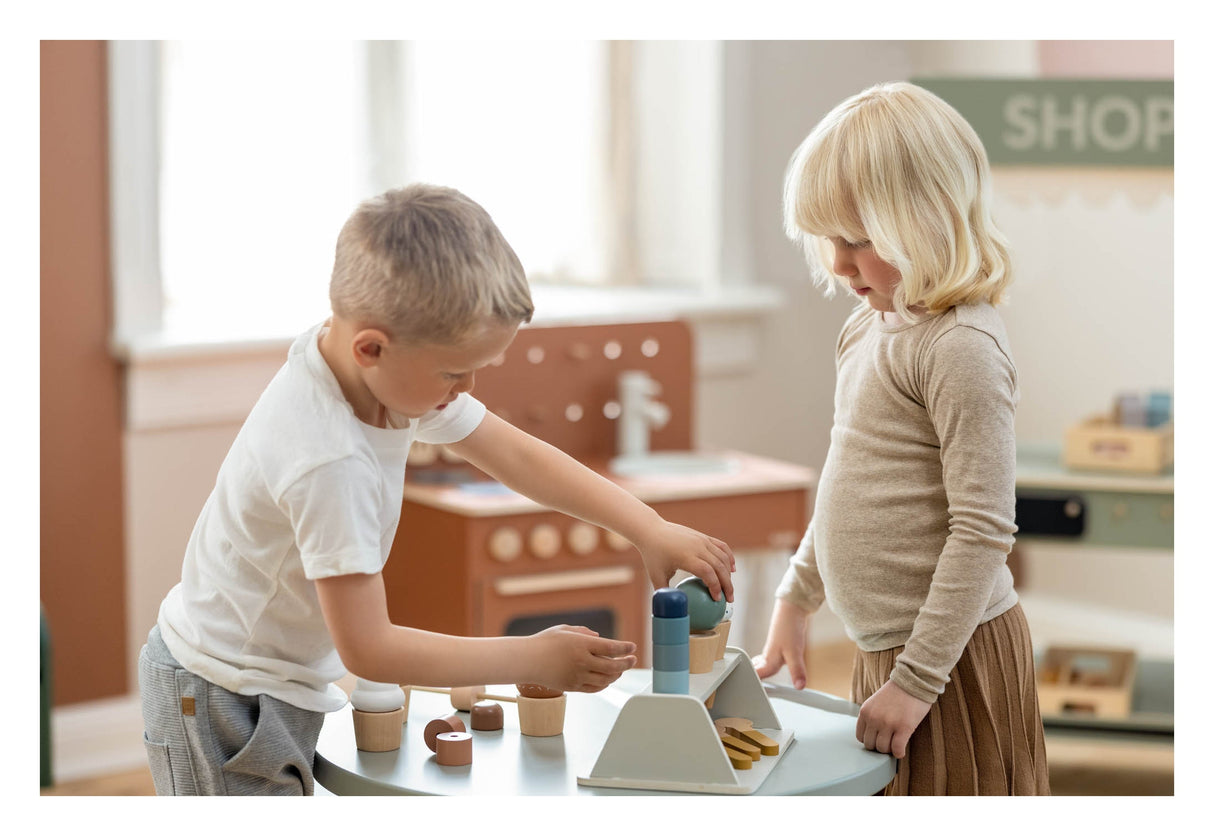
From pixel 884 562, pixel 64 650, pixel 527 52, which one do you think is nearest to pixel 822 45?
pixel 527 52

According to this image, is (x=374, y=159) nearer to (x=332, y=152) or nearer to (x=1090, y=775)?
(x=332, y=152)

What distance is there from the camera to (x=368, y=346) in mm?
990

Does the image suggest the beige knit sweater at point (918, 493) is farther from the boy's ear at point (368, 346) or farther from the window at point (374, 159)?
the window at point (374, 159)

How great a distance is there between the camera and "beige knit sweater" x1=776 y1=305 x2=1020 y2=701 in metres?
1.10

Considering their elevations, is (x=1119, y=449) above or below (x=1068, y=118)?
below

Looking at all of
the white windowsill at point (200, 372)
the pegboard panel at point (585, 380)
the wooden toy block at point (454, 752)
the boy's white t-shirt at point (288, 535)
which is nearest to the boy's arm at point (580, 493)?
the boy's white t-shirt at point (288, 535)

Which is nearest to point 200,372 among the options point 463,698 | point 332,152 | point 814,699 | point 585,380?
point 332,152

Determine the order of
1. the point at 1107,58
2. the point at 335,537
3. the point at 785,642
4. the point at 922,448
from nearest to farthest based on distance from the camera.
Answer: the point at 335,537 < the point at 922,448 < the point at 785,642 < the point at 1107,58

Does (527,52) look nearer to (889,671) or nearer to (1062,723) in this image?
(1062,723)

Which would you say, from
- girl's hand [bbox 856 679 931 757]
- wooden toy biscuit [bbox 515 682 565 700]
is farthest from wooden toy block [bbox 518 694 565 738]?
girl's hand [bbox 856 679 931 757]

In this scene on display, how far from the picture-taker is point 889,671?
4.04 ft

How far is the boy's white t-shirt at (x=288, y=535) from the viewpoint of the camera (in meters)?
0.97

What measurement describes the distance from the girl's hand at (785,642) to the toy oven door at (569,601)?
106cm

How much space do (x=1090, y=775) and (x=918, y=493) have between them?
1.73 m
